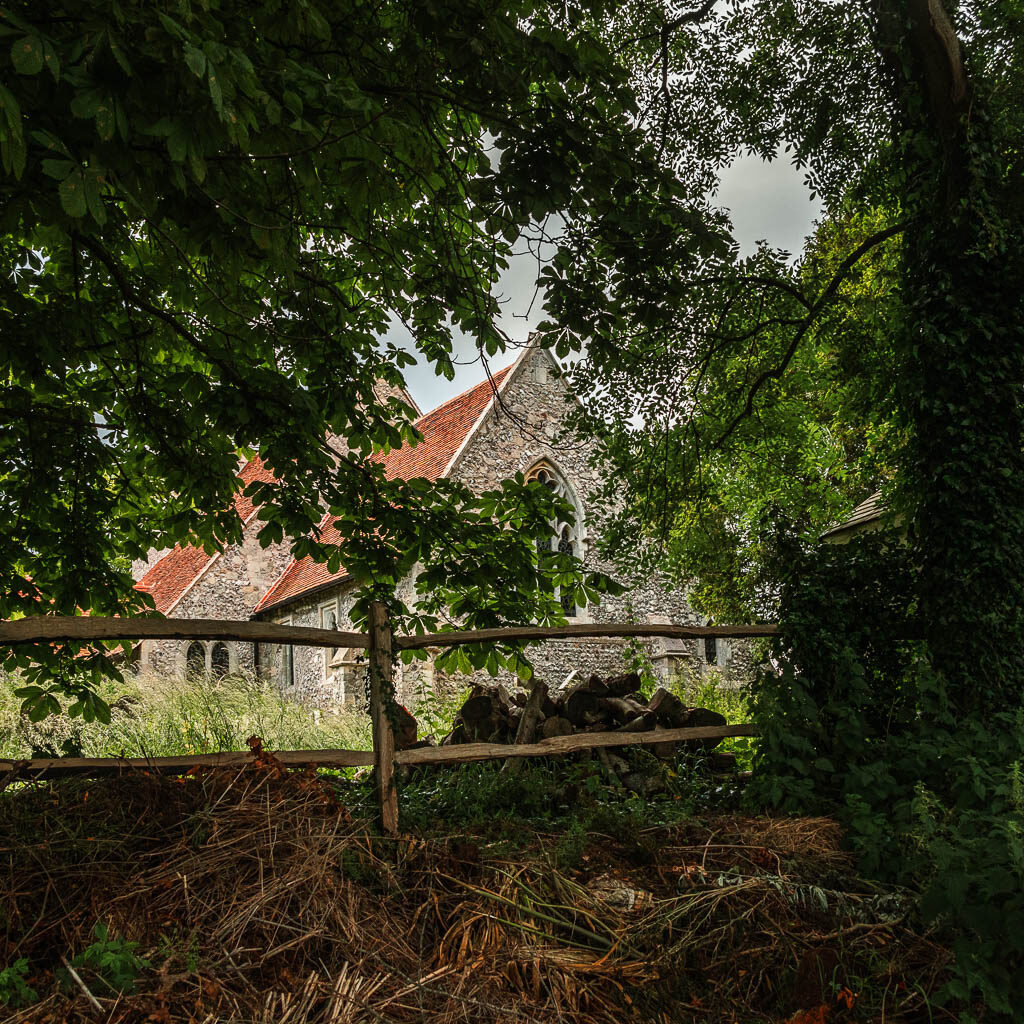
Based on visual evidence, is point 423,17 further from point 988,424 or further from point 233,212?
point 988,424

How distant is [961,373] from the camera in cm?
581

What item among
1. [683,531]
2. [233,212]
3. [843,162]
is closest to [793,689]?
[233,212]

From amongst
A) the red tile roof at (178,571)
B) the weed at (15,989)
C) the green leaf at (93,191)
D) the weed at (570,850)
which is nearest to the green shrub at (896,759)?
the weed at (570,850)

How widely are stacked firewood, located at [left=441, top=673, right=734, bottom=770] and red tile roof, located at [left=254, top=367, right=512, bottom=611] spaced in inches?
404

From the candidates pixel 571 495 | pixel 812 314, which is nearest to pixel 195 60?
pixel 812 314

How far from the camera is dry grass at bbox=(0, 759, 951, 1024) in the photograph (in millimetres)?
2768

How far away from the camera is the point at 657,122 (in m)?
8.25

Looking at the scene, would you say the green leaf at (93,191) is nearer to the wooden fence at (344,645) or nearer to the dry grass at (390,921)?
the wooden fence at (344,645)

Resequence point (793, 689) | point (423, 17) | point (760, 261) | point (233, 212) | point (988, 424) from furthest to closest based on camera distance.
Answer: point (760, 261), point (988, 424), point (793, 689), point (423, 17), point (233, 212)

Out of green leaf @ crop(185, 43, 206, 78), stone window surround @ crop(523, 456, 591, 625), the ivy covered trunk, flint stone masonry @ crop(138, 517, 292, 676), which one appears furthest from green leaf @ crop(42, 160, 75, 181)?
flint stone masonry @ crop(138, 517, 292, 676)

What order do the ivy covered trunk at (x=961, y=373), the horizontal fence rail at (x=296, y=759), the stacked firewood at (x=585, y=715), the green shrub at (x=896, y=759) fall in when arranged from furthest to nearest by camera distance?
1. the stacked firewood at (x=585, y=715)
2. the ivy covered trunk at (x=961, y=373)
3. the horizontal fence rail at (x=296, y=759)
4. the green shrub at (x=896, y=759)

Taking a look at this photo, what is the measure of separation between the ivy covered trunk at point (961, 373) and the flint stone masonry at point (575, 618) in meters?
10.7

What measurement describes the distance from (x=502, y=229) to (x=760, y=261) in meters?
5.16

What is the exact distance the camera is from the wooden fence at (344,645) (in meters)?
3.56
